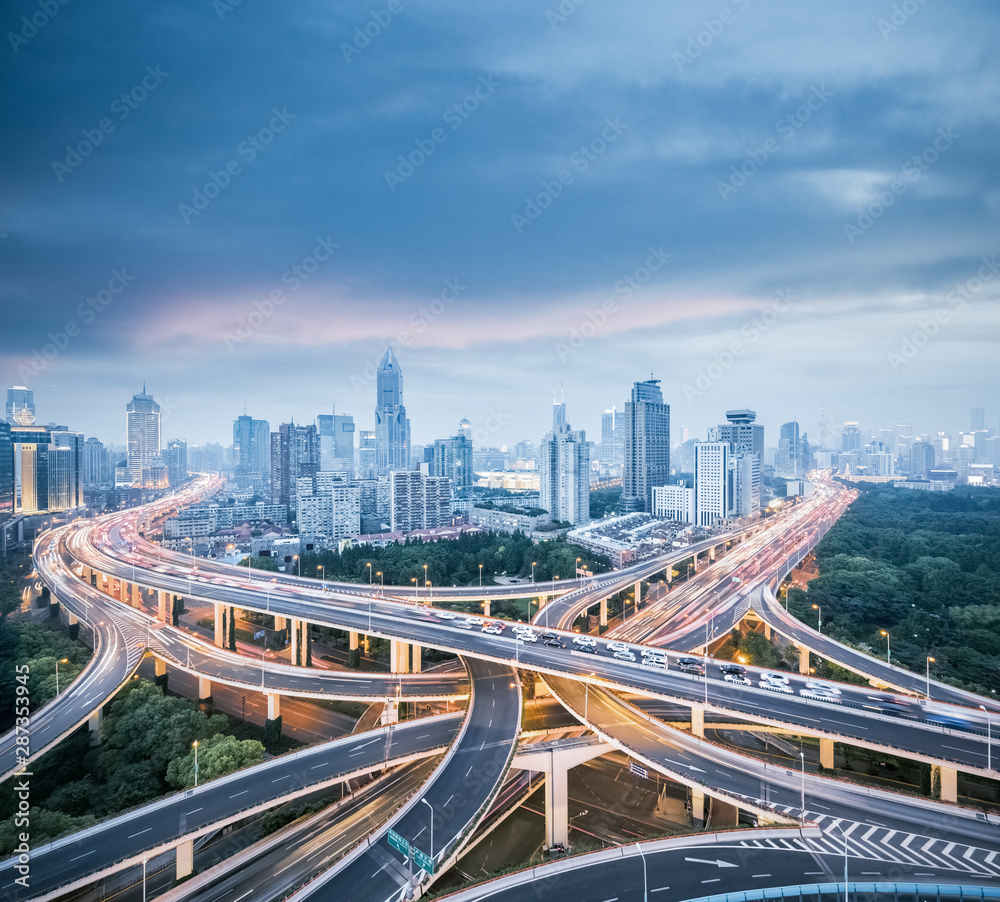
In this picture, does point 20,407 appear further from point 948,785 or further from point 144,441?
point 948,785

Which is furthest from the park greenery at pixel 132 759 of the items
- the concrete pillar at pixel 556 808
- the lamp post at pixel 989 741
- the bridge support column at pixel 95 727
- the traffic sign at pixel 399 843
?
the lamp post at pixel 989 741

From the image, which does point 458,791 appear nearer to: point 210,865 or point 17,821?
point 210,865

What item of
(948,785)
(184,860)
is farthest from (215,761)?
(948,785)

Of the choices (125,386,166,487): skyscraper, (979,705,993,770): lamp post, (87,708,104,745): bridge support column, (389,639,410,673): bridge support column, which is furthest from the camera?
(125,386,166,487): skyscraper

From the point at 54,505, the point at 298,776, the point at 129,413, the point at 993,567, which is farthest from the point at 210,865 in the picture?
the point at 129,413

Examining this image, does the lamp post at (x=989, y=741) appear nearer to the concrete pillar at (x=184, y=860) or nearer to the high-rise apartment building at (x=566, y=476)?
the concrete pillar at (x=184, y=860)

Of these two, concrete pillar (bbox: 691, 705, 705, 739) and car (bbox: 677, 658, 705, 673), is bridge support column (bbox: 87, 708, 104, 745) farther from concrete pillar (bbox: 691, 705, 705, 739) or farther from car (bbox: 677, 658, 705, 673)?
car (bbox: 677, 658, 705, 673)

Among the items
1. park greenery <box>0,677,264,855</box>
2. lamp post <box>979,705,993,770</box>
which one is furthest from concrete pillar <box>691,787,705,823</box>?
park greenery <box>0,677,264,855</box>
